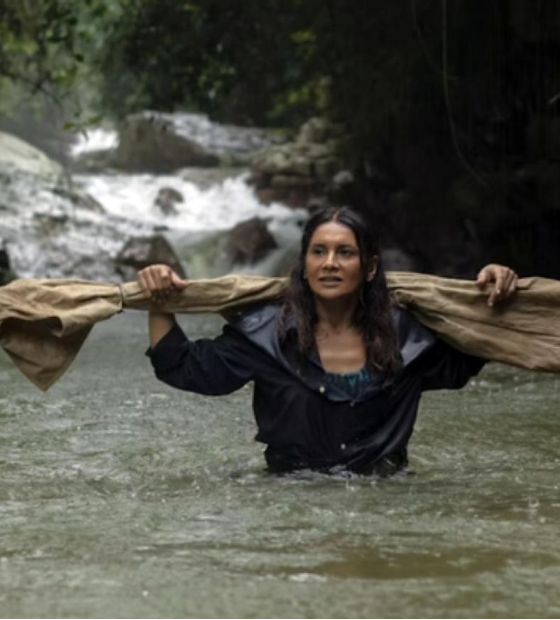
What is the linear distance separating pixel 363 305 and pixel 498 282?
0.47 m

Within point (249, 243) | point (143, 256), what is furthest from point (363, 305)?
point (249, 243)

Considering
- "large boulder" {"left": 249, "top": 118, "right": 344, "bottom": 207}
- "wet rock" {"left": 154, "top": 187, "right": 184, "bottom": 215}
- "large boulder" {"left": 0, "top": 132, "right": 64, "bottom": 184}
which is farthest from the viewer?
"large boulder" {"left": 0, "top": 132, "right": 64, "bottom": 184}

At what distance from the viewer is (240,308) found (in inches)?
198

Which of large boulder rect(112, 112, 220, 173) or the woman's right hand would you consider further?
large boulder rect(112, 112, 220, 173)

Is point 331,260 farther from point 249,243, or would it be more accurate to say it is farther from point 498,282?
point 249,243

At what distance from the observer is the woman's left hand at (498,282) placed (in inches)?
194

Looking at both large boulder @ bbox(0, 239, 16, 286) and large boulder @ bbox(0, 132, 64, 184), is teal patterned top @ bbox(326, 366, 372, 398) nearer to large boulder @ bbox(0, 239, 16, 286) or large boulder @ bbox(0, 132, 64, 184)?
large boulder @ bbox(0, 239, 16, 286)

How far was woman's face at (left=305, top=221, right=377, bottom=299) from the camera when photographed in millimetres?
4867

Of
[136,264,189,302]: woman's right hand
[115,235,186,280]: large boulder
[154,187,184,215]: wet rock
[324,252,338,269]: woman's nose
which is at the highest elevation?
[324,252,338,269]: woman's nose

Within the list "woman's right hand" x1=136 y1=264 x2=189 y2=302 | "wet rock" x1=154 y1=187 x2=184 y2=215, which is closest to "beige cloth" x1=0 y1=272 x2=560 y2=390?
"woman's right hand" x1=136 y1=264 x2=189 y2=302

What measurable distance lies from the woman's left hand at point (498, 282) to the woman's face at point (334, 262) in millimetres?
441

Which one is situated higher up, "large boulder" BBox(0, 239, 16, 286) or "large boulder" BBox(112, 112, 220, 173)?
"large boulder" BBox(112, 112, 220, 173)

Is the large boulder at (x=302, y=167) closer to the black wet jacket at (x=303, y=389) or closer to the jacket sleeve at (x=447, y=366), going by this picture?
the jacket sleeve at (x=447, y=366)

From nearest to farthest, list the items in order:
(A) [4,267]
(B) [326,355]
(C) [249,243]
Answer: (B) [326,355], (A) [4,267], (C) [249,243]
